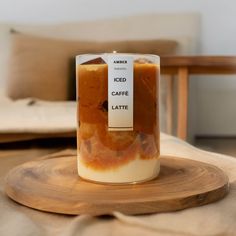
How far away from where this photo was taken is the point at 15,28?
82.0 inches

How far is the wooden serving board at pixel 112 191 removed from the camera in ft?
1.42

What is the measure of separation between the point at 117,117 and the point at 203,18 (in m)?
1.97

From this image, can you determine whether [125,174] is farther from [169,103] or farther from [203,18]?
[203,18]

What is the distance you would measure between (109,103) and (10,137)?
55 centimetres

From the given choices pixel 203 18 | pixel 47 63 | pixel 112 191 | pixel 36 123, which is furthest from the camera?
pixel 203 18

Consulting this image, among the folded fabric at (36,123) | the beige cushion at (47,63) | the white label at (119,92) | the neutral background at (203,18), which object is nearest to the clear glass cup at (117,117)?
the white label at (119,92)

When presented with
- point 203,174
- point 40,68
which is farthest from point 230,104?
point 203,174

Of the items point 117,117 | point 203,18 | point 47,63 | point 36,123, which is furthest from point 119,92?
point 203,18

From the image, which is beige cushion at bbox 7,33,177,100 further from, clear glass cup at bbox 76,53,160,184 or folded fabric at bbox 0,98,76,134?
clear glass cup at bbox 76,53,160,184

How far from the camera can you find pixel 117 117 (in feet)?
1.61

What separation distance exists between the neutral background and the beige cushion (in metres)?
0.46

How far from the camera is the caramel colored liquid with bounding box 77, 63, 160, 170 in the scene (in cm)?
49

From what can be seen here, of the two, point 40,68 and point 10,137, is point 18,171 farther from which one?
point 40,68

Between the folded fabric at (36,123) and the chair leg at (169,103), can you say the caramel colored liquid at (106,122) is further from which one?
the chair leg at (169,103)
